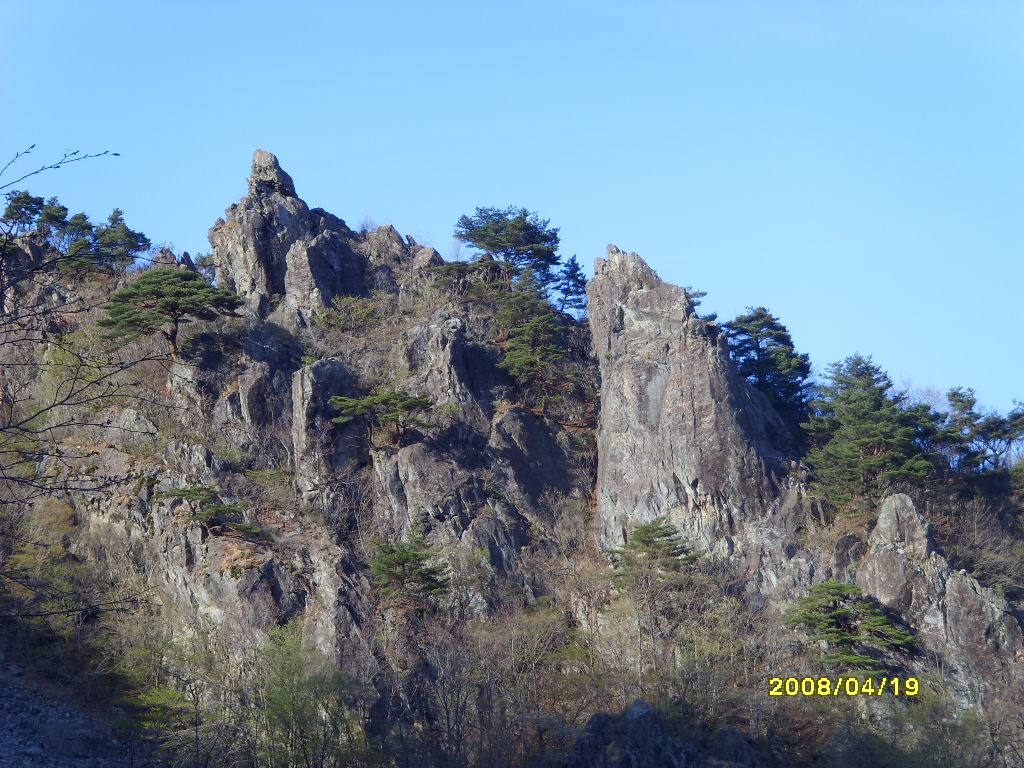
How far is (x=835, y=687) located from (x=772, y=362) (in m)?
21.2

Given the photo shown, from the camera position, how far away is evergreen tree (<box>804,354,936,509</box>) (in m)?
40.1

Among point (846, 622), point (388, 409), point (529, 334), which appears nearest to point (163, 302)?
point (388, 409)

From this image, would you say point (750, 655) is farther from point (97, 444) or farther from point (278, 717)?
point (97, 444)

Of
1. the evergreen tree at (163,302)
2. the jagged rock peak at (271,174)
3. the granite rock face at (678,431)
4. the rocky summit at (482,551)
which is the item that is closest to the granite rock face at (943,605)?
the rocky summit at (482,551)

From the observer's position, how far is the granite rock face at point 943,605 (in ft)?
113

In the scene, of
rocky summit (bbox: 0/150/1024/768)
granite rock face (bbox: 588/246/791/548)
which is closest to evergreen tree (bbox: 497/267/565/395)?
rocky summit (bbox: 0/150/1024/768)

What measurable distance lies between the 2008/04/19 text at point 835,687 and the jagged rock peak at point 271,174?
3310 centimetres

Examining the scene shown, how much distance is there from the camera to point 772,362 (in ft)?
170

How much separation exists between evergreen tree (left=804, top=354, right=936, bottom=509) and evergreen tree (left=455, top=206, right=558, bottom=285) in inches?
644

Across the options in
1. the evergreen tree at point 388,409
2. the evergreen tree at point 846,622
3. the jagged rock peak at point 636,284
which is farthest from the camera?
the jagged rock peak at point 636,284

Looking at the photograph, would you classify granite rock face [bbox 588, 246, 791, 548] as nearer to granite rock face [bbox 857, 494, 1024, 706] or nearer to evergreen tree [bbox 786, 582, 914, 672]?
granite rock face [bbox 857, 494, 1024, 706]

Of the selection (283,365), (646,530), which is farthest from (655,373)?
(283,365)

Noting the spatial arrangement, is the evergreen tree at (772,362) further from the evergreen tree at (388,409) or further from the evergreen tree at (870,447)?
the evergreen tree at (388,409)

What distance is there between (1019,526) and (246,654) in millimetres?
29670
